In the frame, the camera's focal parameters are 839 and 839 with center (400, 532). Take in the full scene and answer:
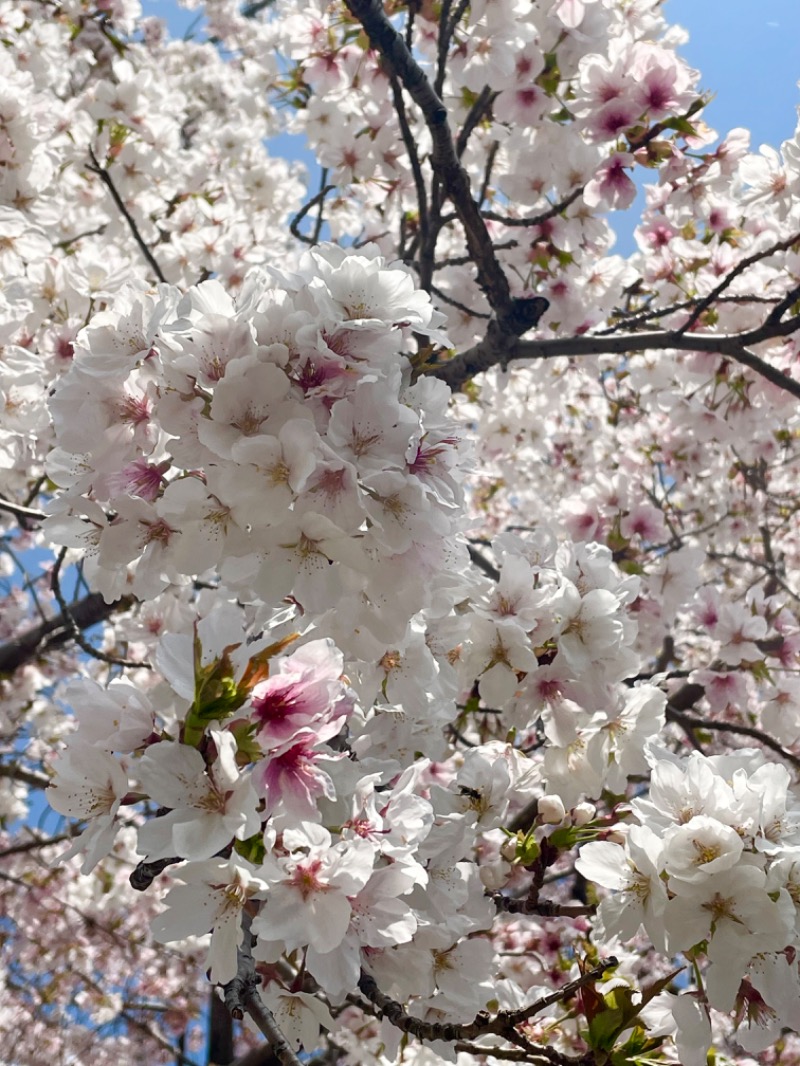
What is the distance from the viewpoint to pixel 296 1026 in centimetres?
156

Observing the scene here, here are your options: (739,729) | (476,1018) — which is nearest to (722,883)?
(476,1018)

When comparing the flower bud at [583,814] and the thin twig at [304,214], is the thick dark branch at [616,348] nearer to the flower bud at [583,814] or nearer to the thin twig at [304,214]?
the thin twig at [304,214]

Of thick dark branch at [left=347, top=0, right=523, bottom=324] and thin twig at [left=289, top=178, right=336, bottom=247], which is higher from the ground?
thin twig at [left=289, top=178, right=336, bottom=247]

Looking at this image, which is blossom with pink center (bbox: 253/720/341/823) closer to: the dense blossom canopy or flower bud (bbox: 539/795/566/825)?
the dense blossom canopy

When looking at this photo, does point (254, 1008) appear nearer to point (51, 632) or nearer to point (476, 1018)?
point (476, 1018)

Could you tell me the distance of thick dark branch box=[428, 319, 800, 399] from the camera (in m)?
2.65

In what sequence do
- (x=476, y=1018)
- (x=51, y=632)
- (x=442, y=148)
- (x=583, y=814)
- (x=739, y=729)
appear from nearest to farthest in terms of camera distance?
1. (x=476, y=1018)
2. (x=583, y=814)
3. (x=442, y=148)
4. (x=739, y=729)
5. (x=51, y=632)

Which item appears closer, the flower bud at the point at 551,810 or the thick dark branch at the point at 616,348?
the flower bud at the point at 551,810

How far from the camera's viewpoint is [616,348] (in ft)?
9.23

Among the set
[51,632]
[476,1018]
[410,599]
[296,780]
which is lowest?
[476,1018]

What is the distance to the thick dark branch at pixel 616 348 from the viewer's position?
2.65m

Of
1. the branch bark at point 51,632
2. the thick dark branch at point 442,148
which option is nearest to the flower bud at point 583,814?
the thick dark branch at point 442,148

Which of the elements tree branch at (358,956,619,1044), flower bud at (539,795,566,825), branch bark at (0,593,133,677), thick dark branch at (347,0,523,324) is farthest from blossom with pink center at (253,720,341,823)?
branch bark at (0,593,133,677)

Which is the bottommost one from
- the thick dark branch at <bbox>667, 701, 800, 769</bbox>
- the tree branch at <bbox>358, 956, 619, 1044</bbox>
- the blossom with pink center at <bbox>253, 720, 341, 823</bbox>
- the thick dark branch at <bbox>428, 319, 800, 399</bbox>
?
the tree branch at <bbox>358, 956, 619, 1044</bbox>
